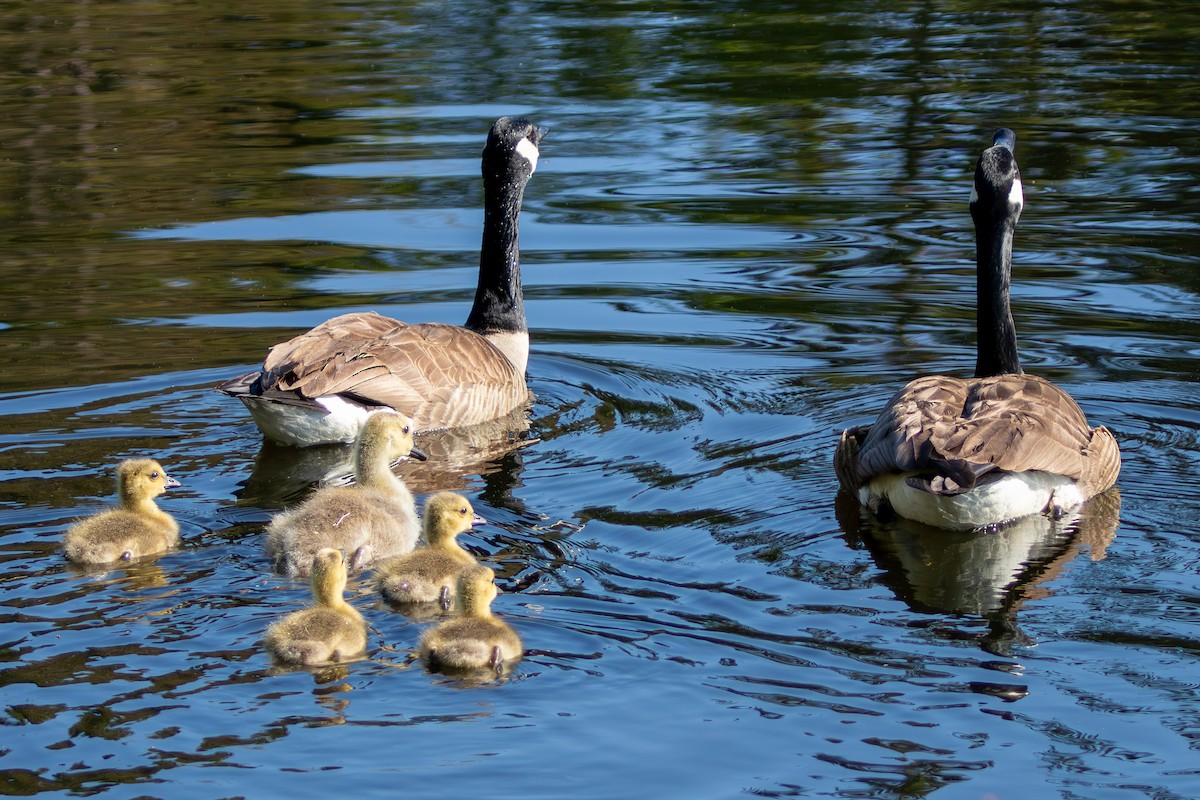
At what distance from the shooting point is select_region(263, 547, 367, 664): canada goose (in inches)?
254

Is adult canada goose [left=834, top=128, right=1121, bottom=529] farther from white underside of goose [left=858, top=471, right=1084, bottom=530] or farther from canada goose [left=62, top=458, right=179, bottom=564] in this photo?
canada goose [left=62, top=458, right=179, bottom=564]

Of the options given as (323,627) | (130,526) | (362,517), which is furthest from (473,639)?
(130,526)

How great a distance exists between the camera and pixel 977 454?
25.6 ft

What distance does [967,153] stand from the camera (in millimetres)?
17266

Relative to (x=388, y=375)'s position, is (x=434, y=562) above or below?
below

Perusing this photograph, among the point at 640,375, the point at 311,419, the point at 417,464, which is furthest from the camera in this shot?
the point at 640,375

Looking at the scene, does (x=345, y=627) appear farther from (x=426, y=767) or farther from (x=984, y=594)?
(x=984, y=594)

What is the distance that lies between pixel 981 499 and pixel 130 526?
407 cm

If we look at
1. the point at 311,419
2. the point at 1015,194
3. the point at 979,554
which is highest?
the point at 1015,194

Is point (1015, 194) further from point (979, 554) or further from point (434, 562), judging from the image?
point (434, 562)

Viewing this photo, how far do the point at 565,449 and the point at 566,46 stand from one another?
49.3ft

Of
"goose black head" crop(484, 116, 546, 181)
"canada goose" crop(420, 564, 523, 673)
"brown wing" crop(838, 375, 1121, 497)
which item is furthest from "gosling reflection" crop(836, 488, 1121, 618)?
"goose black head" crop(484, 116, 546, 181)

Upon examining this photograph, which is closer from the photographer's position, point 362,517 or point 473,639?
point 473,639

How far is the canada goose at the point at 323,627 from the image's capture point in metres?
6.45
